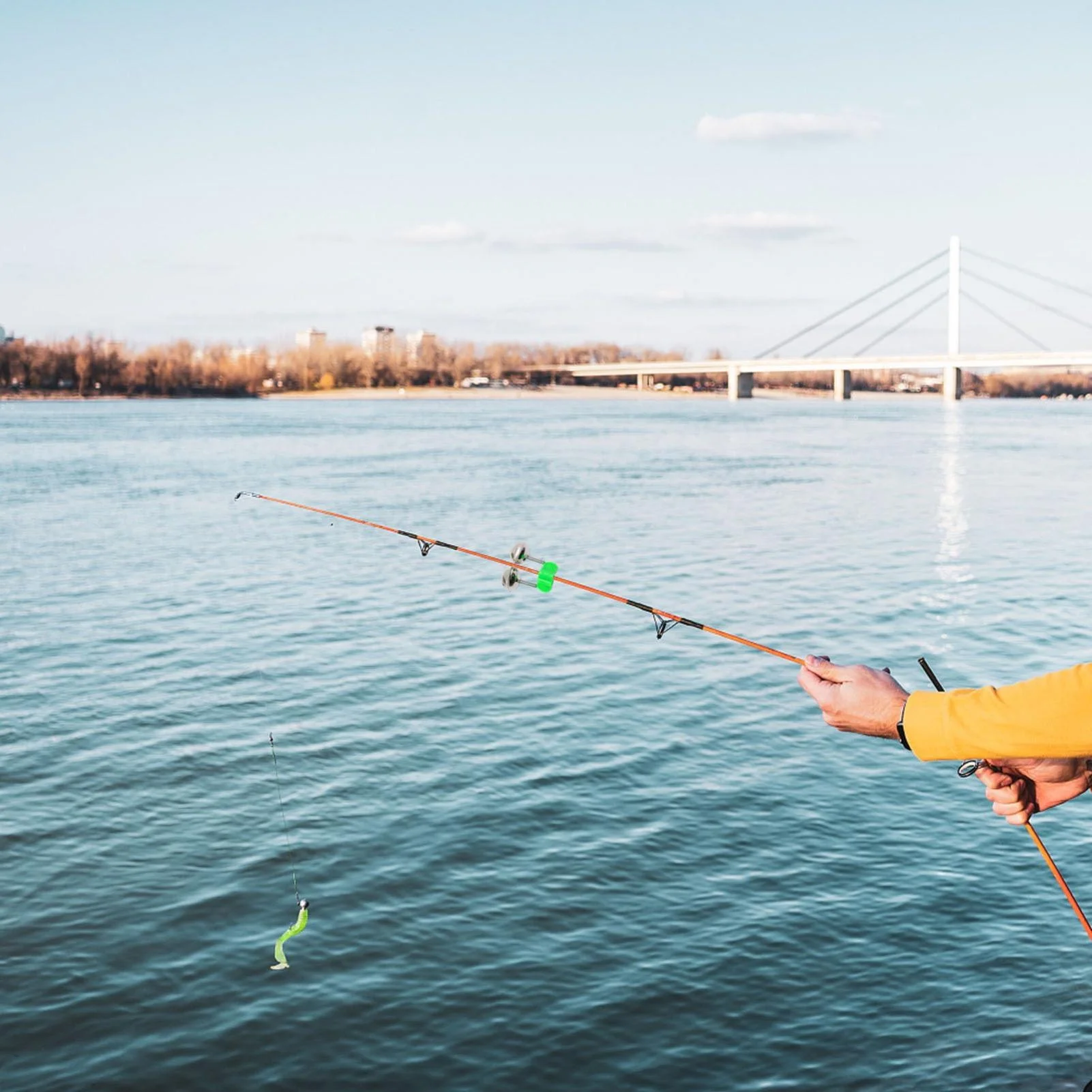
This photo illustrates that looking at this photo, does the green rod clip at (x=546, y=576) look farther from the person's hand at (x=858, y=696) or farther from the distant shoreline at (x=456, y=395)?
A: the distant shoreline at (x=456, y=395)

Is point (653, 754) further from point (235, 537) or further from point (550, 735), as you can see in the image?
point (235, 537)

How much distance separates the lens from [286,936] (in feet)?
25.6

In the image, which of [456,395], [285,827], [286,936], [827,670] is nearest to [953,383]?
[456,395]

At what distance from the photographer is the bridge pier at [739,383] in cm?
12294

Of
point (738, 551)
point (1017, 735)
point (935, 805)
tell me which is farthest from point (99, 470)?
point (1017, 735)

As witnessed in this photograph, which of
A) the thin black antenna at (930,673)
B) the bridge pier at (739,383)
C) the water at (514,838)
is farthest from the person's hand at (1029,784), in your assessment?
the bridge pier at (739,383)

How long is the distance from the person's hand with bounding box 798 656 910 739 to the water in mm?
3915

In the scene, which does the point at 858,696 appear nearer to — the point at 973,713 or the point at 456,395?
the point at 973,713

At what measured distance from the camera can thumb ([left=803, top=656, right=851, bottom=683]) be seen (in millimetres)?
3273

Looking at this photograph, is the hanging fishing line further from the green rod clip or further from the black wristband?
the black wristband

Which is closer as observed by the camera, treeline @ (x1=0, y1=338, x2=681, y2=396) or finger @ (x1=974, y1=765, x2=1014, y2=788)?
finger @ (x1=974, y1=765, x2=1014, y2=788)

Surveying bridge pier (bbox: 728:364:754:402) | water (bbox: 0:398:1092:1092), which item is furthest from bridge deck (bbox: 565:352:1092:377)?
water (bbox: 0:398:1092:1092)

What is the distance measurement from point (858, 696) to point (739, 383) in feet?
430

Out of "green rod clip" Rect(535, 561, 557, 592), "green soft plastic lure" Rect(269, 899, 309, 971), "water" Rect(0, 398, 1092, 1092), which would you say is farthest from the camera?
"green soft plastic lure" Rect(269, 899, 309, 971)
